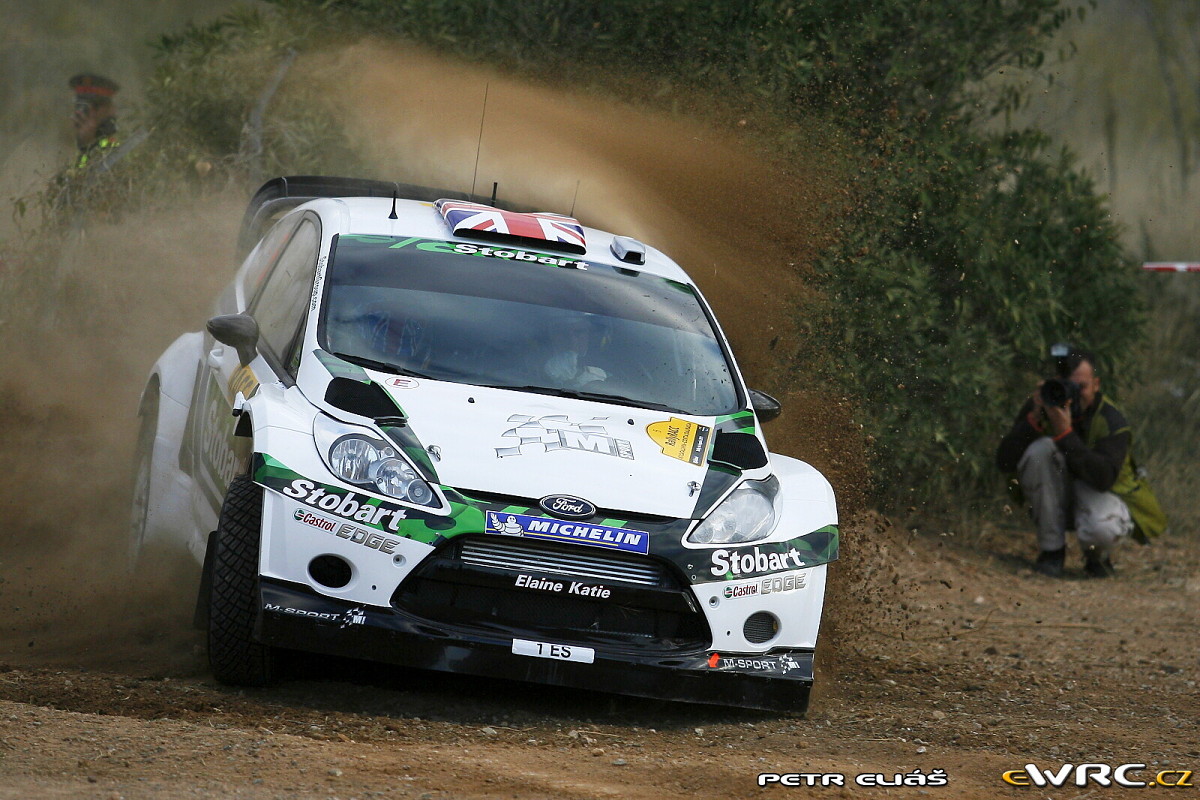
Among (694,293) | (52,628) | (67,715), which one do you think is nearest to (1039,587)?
(694,293)

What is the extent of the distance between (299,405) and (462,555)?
2.68ft

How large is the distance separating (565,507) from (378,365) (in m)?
0.98

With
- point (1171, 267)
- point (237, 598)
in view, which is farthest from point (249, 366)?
point (1171, 267)

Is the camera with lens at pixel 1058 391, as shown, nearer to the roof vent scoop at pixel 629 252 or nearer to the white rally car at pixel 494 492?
the roof vent scoop at pixel 629 252

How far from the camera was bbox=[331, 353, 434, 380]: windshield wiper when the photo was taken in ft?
17.9

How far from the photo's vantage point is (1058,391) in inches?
383

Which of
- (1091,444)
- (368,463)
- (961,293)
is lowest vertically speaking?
(1091,444)

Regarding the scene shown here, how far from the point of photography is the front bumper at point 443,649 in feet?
15.8

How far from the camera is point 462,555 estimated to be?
15.9 ft

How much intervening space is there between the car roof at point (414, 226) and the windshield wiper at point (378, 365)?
2.69 feet

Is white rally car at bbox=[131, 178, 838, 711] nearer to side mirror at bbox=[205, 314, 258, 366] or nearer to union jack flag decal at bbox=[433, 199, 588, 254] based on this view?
side mirror at bbox=[205, 314, 258, 366]

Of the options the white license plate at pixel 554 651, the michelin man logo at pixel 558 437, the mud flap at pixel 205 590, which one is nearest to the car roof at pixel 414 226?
the michelin man logo at pixel 558 437

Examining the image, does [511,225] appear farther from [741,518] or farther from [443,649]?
[443,649]

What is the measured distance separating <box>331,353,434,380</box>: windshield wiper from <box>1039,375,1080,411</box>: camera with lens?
17.6 ft
